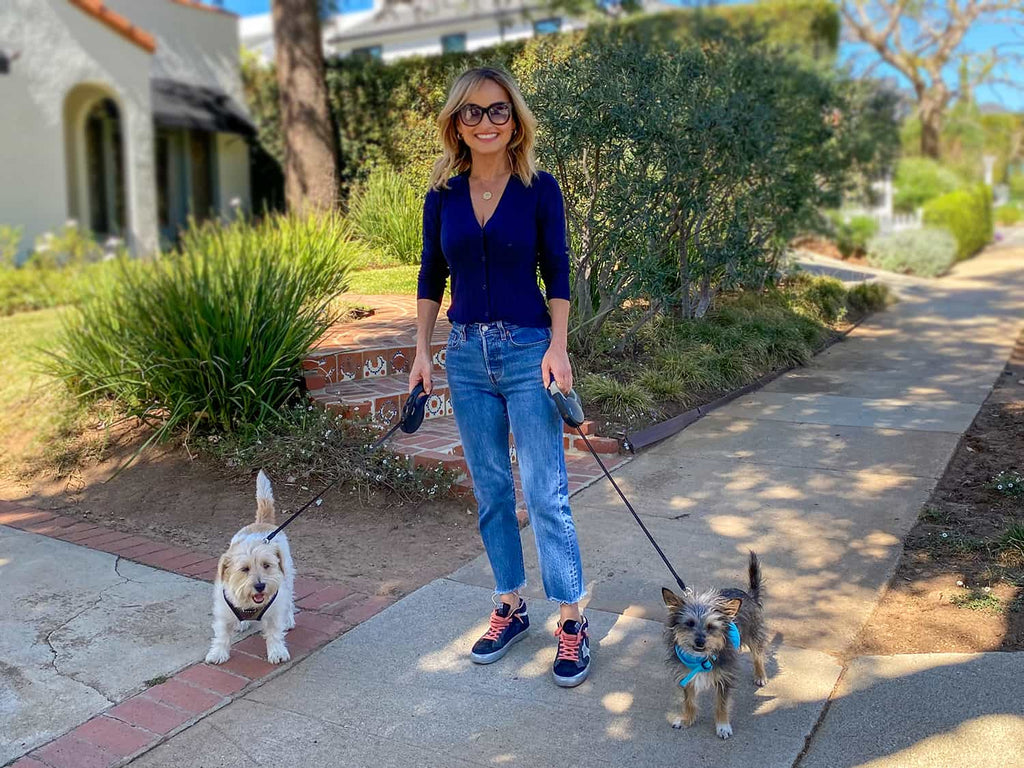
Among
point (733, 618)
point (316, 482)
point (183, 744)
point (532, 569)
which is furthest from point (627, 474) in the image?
point (183, 744)

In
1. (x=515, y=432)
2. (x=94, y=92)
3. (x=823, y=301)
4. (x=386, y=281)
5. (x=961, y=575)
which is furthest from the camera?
(x=94, y=92)

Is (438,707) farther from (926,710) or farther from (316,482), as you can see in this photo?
(316,482)

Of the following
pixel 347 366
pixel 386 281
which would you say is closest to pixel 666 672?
pixel 347 366

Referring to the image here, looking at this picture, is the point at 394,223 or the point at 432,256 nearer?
the point at 432,256

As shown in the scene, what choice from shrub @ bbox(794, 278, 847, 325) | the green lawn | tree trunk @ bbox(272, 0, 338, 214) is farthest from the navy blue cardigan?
tree trunk @ bbox(272, 0, 338, 214)

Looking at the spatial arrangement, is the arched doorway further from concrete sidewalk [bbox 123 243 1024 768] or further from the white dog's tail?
the white dog's tail

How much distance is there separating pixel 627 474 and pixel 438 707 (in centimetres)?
274

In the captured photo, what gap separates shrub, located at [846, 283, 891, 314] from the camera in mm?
11914

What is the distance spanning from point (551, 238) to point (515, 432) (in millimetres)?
697

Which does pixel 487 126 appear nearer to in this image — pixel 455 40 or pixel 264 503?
pixel 264 503

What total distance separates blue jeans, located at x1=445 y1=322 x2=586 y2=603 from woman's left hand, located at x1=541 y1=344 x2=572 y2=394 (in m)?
0.04

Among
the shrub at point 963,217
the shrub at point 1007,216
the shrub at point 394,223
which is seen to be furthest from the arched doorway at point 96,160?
the shrub at point 1007,216

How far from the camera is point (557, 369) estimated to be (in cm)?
324

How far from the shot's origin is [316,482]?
17.6 feet
